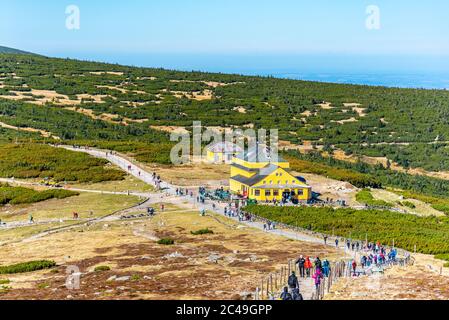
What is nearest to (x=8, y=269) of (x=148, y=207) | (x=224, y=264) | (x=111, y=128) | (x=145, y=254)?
(x=145, y=254)

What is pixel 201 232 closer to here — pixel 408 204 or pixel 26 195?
pixel 26 195

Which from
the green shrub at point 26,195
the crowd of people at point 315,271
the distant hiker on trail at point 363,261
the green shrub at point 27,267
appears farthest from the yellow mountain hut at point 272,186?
the crowd of people at point 315,271

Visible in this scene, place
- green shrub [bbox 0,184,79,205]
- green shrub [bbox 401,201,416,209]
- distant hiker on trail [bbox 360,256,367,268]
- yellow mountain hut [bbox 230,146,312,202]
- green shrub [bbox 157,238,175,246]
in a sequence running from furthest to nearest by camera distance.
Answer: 1. green shrub [bbox 401,201,416,209]
2. green shrub [bbox 0,184,79,205]
3. yellow mountain hut [bbox 230,146,312,202]
4. green shrub [bbox 157,238,175,246]
5. distant hiker on trail [bbox 360,256,367,268]

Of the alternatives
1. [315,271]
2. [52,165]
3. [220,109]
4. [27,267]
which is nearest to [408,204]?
[315,271]

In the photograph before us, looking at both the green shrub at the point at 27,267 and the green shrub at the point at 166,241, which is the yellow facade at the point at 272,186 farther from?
the green shrub at the point at 27,267

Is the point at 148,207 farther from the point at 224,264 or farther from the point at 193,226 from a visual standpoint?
the point at 224,264

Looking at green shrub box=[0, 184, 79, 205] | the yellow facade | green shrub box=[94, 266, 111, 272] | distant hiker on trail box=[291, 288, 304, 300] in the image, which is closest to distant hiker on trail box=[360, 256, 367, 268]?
distant hiker on trail box=[291, 288, 304, 300]

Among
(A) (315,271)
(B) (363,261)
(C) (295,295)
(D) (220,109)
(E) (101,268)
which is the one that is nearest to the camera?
(C) (295,295)

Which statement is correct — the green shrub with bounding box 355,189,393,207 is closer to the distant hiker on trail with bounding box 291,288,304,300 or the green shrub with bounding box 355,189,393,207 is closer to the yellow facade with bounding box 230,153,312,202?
the yellow facade with bounding box 230,153,312,202
